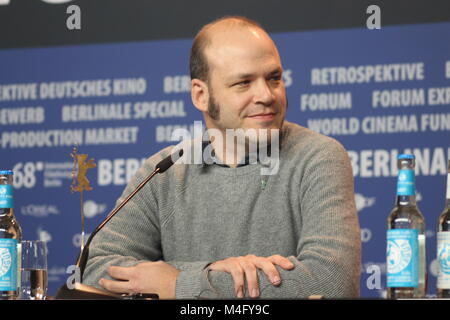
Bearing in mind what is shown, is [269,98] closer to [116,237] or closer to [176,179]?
[176,179]

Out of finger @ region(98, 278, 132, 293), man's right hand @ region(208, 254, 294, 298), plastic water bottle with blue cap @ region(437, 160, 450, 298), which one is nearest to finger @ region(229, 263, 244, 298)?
man's right hand @ region(208, 254, 294, 298)

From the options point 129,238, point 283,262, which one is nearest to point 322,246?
point 283,262

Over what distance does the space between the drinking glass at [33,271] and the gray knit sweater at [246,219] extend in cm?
27

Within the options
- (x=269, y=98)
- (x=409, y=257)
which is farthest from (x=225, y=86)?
(x=409, y=257)

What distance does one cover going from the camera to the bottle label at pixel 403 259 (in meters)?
1.45

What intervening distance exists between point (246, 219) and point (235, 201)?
0.22 ft

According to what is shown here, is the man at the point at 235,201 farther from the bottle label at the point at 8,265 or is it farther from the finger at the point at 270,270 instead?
the bottle label at the point at 8,265

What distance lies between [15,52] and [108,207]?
3.15 feet

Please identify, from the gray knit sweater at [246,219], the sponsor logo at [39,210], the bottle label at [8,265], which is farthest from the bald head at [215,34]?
the sponsor logo at [39,210]

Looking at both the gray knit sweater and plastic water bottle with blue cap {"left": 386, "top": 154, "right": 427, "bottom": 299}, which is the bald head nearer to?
the gray knit sweater

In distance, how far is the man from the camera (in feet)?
6.63

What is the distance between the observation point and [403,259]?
4.78 feet

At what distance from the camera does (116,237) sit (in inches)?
89.2

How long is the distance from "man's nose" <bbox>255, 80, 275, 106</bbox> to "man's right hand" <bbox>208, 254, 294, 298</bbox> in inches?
19.4
